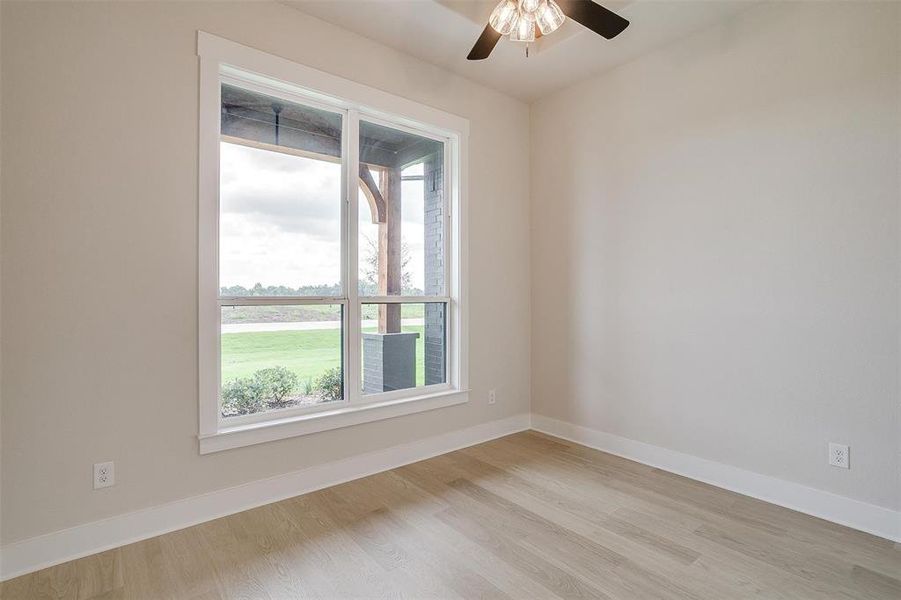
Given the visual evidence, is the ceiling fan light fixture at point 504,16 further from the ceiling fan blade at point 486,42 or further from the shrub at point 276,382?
the shrub at point 276,382

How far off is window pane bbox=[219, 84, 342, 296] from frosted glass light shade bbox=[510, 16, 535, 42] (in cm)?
131

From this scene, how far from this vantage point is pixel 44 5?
1.97 m

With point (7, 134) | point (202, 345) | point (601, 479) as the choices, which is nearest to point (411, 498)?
point (601, 479)

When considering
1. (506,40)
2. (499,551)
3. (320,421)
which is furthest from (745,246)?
(320,421)

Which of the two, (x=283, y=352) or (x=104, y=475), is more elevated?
(x=283, y=352)

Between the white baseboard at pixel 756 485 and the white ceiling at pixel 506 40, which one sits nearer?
the white baseboard at pixel 756 485

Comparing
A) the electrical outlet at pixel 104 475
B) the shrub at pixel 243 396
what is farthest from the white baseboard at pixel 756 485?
the electrical outlet at pixel 104 475

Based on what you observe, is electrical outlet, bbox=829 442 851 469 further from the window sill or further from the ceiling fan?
the ceiling fan

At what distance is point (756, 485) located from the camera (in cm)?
264

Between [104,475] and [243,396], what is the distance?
2.30 ft

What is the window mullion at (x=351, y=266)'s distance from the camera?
295cm

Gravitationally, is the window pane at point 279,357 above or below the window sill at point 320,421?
above

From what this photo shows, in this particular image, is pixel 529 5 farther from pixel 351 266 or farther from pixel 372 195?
pixel 351 266

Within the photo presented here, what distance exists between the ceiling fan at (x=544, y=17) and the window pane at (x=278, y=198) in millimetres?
1294
